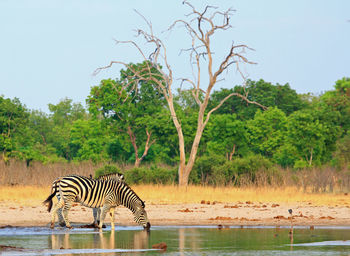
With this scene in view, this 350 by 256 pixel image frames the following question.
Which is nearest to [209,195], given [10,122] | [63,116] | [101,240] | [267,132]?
[101,240]

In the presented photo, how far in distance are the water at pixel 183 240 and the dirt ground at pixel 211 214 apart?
1426 mm

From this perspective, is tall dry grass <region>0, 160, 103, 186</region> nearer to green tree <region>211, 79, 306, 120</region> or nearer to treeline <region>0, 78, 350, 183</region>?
treeline <region>0, 78, 350, 183</region>

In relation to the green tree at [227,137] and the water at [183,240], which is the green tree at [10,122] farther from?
the water at [183,240]

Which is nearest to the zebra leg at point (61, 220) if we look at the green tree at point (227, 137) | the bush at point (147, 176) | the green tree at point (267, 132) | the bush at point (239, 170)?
the bush at point (147, 176)

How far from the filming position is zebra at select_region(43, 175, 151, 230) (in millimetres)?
16156

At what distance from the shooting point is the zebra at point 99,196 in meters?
16.2

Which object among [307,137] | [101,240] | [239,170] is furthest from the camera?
[307,137]

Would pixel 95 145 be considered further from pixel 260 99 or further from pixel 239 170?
pixel 239 170

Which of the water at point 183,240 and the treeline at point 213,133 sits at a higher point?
the treeline at point 213,133

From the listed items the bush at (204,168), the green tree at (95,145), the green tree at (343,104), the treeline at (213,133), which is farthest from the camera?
the green tree at (95,145)

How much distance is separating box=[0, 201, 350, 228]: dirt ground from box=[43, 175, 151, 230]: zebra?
1271mm

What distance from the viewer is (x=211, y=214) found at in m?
20.3

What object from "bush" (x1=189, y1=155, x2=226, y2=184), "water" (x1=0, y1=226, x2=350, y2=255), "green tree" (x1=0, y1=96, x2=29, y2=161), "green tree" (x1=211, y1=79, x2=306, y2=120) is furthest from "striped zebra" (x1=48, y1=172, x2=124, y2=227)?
"green tree" (x1=211, y1=79, x2=306, y2=120)

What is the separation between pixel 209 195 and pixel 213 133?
77.5 ft
